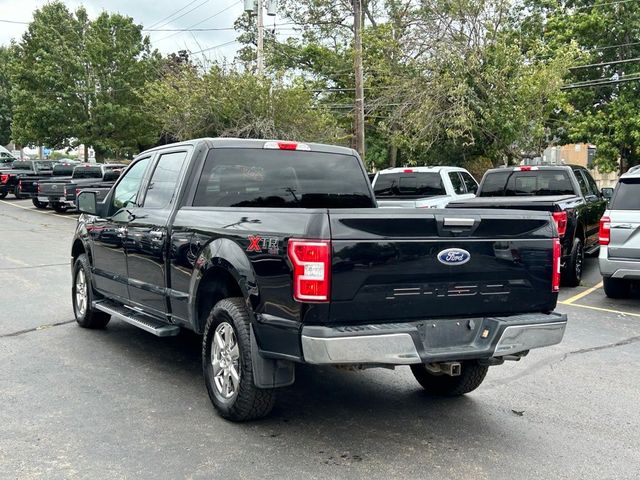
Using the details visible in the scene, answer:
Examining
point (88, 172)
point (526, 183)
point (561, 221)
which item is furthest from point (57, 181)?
point (561, 221)

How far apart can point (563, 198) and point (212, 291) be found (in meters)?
7.17

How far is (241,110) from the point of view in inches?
885

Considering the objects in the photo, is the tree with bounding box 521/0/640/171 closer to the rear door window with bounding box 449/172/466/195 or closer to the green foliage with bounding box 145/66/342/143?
the green foliage with bounding box 145/66/342/143

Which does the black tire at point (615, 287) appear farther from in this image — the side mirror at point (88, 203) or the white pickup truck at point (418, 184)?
the side mirror at point (88, 203)

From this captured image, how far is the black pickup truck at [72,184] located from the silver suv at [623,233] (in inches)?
649

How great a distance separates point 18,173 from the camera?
3089cm

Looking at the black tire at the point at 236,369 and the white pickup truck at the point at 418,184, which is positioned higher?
the white pickup truck at the point at 418,184

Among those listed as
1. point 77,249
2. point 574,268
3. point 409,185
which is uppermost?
point 409,185

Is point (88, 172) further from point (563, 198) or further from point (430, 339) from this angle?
point (430, 339)

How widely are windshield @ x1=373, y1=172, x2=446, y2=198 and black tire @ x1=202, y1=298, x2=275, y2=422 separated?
8824 millimetres

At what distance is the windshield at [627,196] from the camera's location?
880cm

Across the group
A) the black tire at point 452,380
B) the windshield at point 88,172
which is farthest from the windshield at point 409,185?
the windshield at point 88,172

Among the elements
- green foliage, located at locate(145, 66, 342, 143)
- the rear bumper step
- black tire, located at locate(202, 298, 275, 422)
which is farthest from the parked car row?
the rear bumper step

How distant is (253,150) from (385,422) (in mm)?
2467
